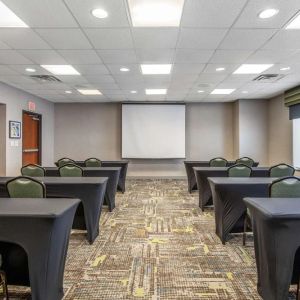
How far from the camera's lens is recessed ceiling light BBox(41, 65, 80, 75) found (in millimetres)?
5191

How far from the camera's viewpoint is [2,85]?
254 inches

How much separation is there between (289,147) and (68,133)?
7365mm

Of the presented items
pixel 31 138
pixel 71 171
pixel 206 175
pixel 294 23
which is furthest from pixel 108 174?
pixel 31 138

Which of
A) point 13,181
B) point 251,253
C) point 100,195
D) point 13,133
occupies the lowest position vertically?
point 251,253

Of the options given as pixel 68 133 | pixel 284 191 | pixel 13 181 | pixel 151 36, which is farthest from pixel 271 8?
→ pixel 68 133

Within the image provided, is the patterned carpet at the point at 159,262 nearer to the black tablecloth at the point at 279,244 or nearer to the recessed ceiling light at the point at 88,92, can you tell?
the black tablecloth at the point at 279,244

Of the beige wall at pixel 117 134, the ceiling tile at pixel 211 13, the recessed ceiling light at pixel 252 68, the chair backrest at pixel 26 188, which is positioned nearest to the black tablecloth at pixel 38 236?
the chair backrest at pixel 26 188

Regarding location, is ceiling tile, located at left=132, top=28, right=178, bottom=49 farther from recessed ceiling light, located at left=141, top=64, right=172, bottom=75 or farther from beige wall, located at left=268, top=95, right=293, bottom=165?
beige wall, located at left=268, top=95, right=293, bottom=165

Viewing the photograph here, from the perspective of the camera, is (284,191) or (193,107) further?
→ (193,107)

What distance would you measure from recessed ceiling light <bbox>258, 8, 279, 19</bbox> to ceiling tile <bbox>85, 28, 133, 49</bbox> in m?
1.62

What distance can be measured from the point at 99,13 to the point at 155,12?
64 cm

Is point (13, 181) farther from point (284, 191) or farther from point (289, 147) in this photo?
point (289, 147)

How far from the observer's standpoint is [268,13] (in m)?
3.04

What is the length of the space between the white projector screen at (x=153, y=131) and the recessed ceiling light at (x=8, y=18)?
20.5ft
